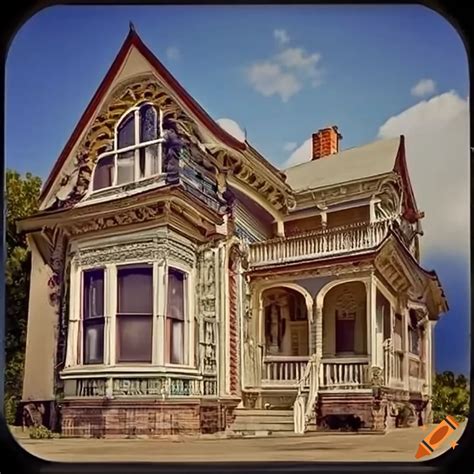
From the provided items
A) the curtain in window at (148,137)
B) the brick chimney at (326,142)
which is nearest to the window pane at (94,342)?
the curtain in window at (148,137)

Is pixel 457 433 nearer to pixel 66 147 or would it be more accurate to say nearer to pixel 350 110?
pixel 350 110

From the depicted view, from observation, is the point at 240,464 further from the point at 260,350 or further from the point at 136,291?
the point at 136,291

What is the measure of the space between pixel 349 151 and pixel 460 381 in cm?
73

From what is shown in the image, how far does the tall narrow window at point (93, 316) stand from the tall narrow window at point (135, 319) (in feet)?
0.18

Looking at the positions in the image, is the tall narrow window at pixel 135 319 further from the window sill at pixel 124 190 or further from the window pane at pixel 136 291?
the window sill at pixel 124 190

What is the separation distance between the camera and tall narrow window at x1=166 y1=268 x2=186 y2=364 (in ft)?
9.22

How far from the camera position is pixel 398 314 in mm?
2852

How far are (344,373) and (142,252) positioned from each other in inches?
26.5

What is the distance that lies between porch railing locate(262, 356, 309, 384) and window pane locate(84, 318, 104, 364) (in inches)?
18.6

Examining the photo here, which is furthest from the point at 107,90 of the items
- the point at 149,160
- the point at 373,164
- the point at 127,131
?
the point at 373,164

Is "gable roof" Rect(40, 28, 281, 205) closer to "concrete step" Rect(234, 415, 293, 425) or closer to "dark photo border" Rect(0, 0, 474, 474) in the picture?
"dark photo border" Rect(0, 0, 474, 474)

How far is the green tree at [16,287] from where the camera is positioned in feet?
9.26

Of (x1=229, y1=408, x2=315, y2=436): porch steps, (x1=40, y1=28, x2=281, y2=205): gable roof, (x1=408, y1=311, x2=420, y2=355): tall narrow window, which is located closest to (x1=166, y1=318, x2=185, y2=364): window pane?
(x1=229, y1=408, x2=315, y2=436): porch steps

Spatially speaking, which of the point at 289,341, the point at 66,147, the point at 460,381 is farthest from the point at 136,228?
the point at 460,381
